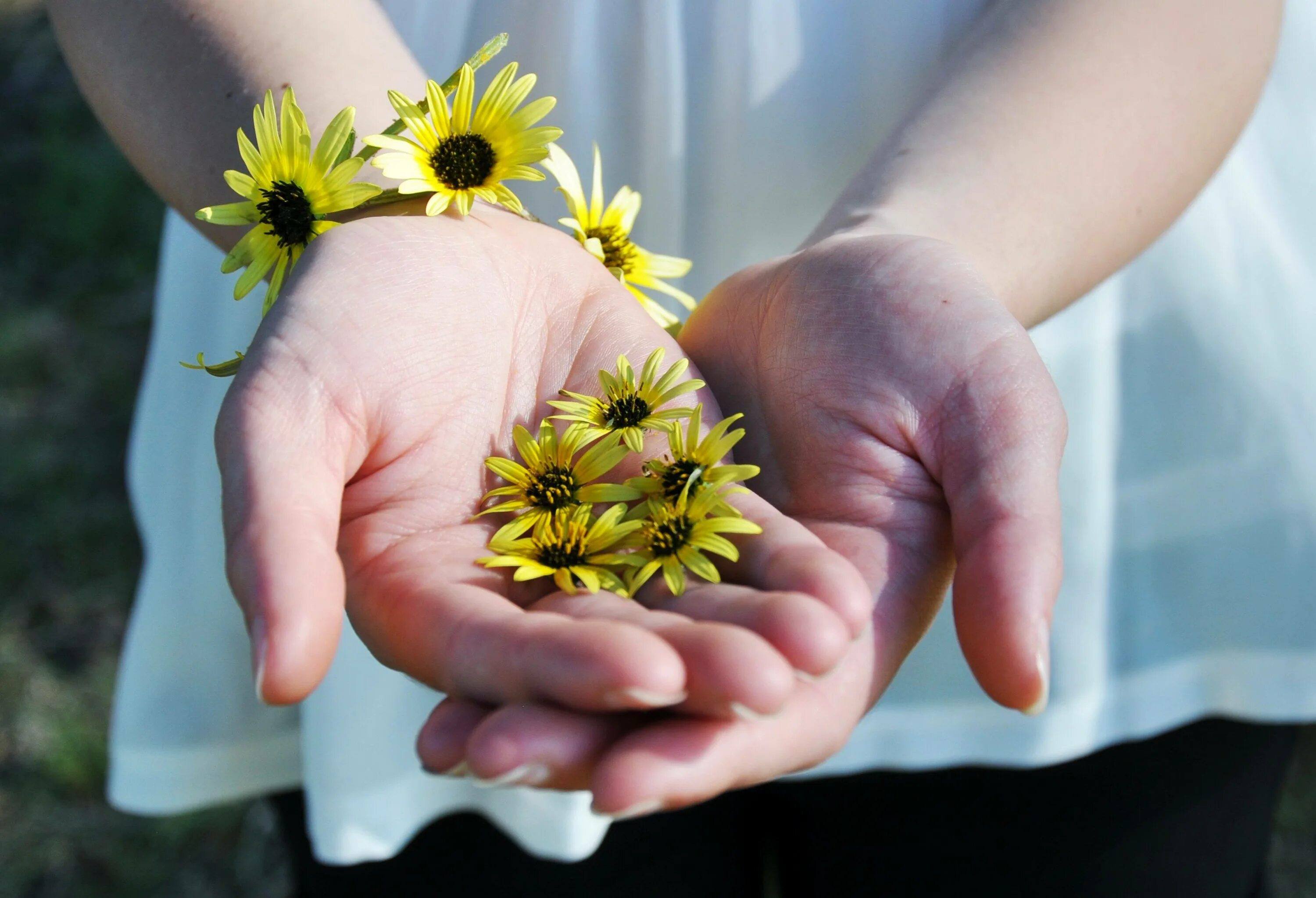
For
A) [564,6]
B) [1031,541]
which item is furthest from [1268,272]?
[564,6]

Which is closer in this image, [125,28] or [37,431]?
[125,28]

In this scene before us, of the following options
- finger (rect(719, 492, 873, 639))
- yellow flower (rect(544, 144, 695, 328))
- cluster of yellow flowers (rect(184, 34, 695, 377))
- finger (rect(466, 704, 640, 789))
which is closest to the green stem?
cluster of yellow flowers (rect(184, 34, 695, 377))

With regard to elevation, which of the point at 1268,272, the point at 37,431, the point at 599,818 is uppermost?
the point at 1268,272

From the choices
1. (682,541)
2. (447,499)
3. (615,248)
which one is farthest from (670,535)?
(615,248)

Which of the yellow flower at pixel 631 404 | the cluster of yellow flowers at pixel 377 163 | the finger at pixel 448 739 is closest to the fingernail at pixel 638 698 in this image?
the finger at pixel 448 739

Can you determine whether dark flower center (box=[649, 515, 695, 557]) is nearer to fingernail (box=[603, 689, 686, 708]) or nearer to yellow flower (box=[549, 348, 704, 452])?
yellow flower (box=[549, 348, 704, 452])

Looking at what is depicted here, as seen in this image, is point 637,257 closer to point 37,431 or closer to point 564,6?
point 564,6
